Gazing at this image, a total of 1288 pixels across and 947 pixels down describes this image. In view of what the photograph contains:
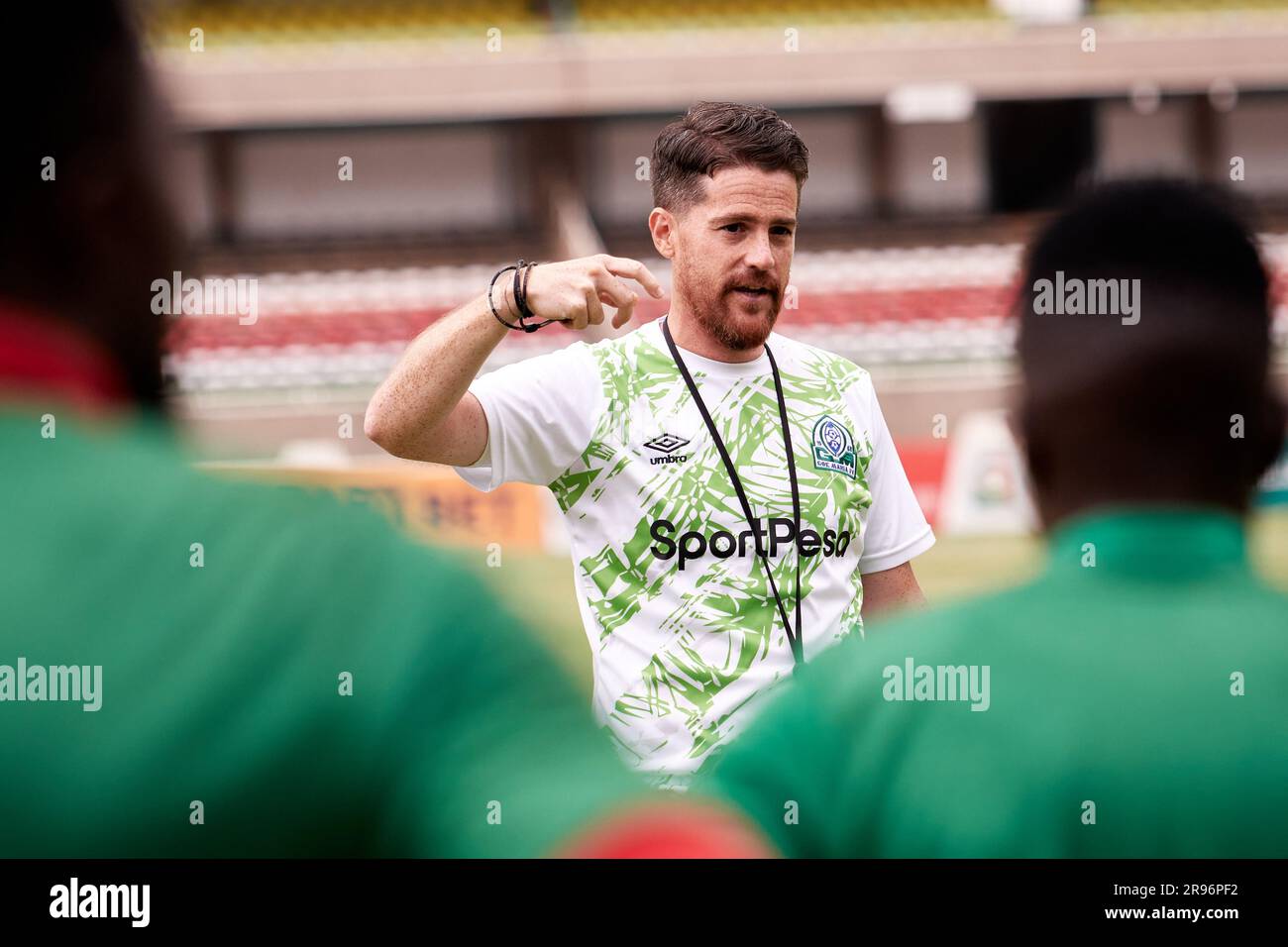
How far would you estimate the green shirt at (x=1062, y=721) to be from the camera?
83cm

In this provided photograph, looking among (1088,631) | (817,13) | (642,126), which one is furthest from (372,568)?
(817,13)

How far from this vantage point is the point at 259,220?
1345 cm

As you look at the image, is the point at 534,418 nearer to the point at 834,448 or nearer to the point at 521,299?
the point at 521,299

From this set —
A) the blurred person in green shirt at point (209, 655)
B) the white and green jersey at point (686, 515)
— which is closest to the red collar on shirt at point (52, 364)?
the blurred person in green shirt at point (209, 655)

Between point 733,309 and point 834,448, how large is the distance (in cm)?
24

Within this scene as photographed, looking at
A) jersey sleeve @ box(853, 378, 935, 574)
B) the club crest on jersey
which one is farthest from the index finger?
jersey sleeve @ box(853, 378, 935, 574)

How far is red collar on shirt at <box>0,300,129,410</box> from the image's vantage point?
73 cm

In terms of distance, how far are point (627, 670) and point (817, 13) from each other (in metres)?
14.1

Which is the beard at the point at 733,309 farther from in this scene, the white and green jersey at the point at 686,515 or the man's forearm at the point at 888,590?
the man's forearm at the point at 888,590

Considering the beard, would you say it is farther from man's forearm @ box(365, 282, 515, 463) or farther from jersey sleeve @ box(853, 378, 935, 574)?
man's forearm @ box(365, 282, 515, 463)

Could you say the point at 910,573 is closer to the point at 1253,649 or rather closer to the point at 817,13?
the point at 1253,649

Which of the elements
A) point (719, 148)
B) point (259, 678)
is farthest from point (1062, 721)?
point (719, 148)

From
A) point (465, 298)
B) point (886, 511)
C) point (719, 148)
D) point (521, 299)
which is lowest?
point (886, 511)

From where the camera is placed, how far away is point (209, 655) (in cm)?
71
